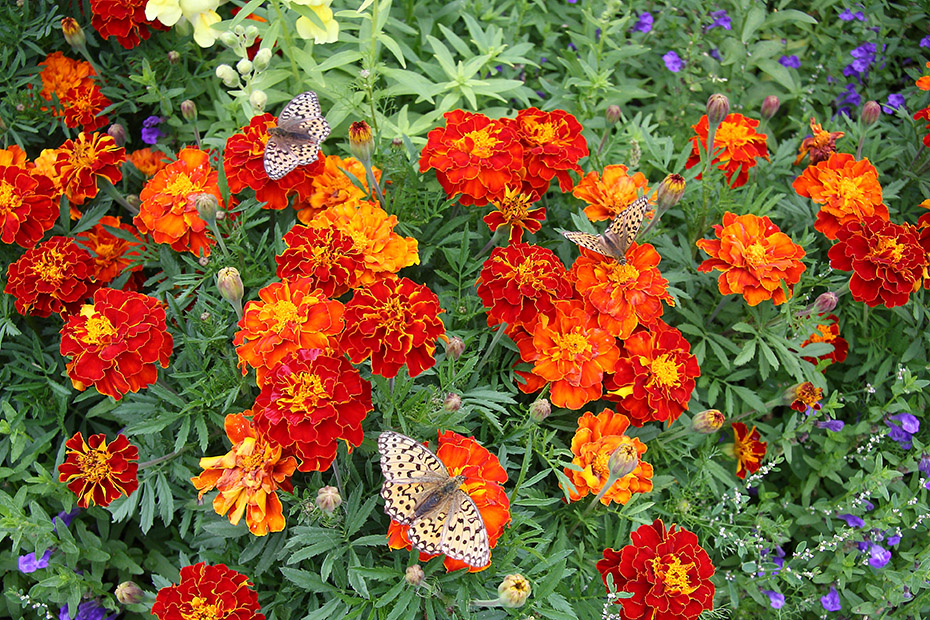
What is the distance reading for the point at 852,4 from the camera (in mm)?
3047

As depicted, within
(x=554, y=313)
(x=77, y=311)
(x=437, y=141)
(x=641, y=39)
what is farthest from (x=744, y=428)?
(x=77, y=311)

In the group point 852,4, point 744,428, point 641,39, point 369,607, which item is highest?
point 852,4

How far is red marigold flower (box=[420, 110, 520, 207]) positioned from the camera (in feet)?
6.75

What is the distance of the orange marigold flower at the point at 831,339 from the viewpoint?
2.46m

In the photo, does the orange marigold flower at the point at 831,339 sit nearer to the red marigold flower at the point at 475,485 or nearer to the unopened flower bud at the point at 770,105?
the unopened flower bud at the point at 770,105

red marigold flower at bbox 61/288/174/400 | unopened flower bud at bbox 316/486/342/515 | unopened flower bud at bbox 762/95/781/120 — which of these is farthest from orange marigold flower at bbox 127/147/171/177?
unopened flower bud at bbox 762/95/781/120

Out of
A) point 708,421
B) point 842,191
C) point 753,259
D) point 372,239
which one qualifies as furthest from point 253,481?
point 842,191

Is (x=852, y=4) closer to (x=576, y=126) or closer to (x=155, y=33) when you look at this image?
(x=576, y=126)

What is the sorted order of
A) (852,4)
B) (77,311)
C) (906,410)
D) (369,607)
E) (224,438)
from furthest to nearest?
1. (852,4)
2. (906,410)
3. (77,311)
4. (224,438)
5. (369,607)

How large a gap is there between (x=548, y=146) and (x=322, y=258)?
79 cm

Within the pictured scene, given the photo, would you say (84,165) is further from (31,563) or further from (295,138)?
(31,563)

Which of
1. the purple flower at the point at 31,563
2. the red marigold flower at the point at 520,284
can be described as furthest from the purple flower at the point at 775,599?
the purple flower at the point at 31,563

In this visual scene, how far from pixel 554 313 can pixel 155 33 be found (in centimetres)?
204

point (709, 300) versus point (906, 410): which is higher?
point (709, 300)
